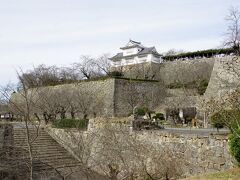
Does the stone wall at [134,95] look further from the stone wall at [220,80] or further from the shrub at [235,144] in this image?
the shrub at [235,144]

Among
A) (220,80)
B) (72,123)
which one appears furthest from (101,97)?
(220,80)

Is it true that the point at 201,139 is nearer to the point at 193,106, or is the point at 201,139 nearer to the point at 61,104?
the point at 193,106

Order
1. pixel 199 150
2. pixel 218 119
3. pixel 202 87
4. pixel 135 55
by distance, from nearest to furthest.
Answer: pixel 218 119, pixel 199 150, pixel 202 87, pixel 135 55

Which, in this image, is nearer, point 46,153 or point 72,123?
point 46,153

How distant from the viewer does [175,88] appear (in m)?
34.3

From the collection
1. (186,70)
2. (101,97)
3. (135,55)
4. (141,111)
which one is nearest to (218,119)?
(141,111)

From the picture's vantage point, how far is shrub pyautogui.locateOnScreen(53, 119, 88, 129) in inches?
822

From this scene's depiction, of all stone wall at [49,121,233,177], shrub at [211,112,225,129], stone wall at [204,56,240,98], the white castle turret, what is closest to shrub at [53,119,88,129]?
stone wall at [49,121,233,177]

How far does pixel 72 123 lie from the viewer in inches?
870

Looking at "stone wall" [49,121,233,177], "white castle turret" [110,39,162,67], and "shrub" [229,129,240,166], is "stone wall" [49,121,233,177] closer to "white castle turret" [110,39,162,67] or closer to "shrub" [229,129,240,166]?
"shrub" [229,129,240,166]

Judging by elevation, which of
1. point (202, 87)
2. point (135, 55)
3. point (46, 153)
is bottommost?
point (46, 153)

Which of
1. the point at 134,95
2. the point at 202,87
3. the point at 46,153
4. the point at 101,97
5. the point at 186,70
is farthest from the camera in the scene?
the point at 186,70

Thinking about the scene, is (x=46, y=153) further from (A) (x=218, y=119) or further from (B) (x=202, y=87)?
(B) (x=202, y=87)

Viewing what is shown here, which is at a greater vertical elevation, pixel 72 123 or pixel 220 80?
pixel 220 80
